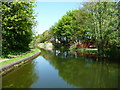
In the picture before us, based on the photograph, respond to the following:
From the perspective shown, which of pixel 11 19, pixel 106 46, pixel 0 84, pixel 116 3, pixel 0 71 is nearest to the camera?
pixel 0 84

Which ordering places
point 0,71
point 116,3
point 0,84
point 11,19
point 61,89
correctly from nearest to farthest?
1. point 61,89
2. point 0,84
3. point 0,71
4. point 11,19
5. point 116,3

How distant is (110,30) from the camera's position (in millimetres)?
17500

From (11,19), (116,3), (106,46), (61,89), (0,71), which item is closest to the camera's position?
(61,89)

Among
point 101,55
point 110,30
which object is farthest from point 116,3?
point 101,55

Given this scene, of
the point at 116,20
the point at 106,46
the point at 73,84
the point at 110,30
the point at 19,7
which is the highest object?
the point at 19,7

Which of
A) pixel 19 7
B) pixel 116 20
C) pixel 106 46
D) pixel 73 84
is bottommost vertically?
pixel 73 84

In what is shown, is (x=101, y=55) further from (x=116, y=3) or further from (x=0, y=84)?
(x=0, y=84)

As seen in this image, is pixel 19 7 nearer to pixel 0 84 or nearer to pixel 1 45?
pixel 1 45

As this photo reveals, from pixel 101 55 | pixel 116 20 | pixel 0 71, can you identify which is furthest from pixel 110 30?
pixel 0 71

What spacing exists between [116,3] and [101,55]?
300 inches

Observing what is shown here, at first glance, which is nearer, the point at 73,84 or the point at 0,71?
the point at 73,84

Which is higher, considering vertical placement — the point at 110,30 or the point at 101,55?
the point at 110,30

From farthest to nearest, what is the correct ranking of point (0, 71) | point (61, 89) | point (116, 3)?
point (116, 3)
point (0, 71)
point (61, 89)

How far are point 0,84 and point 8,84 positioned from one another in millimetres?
467
